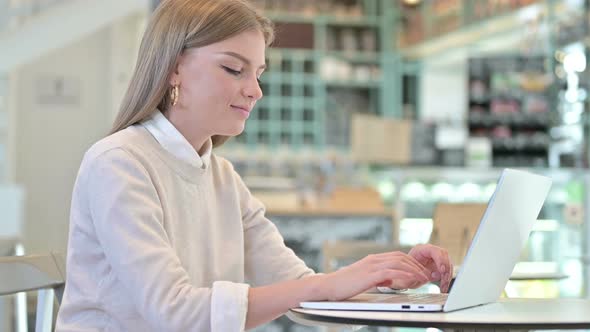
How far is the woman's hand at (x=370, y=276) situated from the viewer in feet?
Answer: 4.53

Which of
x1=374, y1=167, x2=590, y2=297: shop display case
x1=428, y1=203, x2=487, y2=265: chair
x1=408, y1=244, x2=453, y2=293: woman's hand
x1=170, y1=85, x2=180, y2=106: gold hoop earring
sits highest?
x1=170, y1=85, x2=180, y2=106: gold hoop earring

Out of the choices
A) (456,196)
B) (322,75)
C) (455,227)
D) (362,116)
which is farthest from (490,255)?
(322,75)

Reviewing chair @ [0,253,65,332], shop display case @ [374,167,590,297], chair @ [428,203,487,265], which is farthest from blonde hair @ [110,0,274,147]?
shop display case @ [374,167,590,297]

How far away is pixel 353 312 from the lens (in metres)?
1.34

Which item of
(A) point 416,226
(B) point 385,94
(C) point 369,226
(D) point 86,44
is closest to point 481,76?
(B) point 385,94

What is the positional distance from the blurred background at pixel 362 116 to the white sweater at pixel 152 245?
4.49 ft

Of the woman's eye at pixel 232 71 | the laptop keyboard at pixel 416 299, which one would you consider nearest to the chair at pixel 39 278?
the woman's eye at pixel 232 71

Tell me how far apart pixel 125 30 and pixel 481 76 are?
12.4 feet

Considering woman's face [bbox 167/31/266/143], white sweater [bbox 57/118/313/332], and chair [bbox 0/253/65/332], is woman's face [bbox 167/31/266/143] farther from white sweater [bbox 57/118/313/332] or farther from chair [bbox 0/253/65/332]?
chair [bbox 0/253/65/332]

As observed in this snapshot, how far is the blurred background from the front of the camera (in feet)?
19.3

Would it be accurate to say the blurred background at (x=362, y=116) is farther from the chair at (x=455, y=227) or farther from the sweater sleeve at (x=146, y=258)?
the sweater sleeve at (x=146, y=258)

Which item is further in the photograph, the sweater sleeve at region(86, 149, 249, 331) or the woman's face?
the woman's face

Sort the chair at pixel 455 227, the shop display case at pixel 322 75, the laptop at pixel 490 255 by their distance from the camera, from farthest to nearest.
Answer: the shop display case at pixel 322 75 → the chair at pixel 455 227 → the laptop at pixel 490 255

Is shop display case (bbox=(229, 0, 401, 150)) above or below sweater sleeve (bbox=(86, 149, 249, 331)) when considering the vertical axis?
above
